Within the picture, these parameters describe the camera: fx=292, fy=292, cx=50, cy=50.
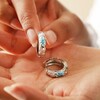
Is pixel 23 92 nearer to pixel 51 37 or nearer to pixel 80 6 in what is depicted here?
pixel 51 37

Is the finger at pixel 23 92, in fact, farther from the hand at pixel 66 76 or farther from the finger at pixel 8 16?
the finger at pixel 8 16

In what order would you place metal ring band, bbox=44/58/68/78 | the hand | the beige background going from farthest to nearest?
the beige background < metal ring band, bbox=44/58/68/78 < the hand

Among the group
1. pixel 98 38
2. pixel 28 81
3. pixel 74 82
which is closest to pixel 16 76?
pixel 28 81

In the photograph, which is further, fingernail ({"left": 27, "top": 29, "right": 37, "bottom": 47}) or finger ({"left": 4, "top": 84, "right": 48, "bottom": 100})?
fingernail ({"left": 27, "top": 29, "right": 37, "bottom": 47})

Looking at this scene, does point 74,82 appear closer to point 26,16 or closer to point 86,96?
point 86,96

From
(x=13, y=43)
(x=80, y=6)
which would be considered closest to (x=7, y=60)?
(x=13, y=43)

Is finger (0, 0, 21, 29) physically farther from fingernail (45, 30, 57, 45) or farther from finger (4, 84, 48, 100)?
finger (4, 84, 48, 100)

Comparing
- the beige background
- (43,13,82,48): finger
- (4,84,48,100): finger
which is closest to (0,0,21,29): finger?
(43,13,82,48): finger
